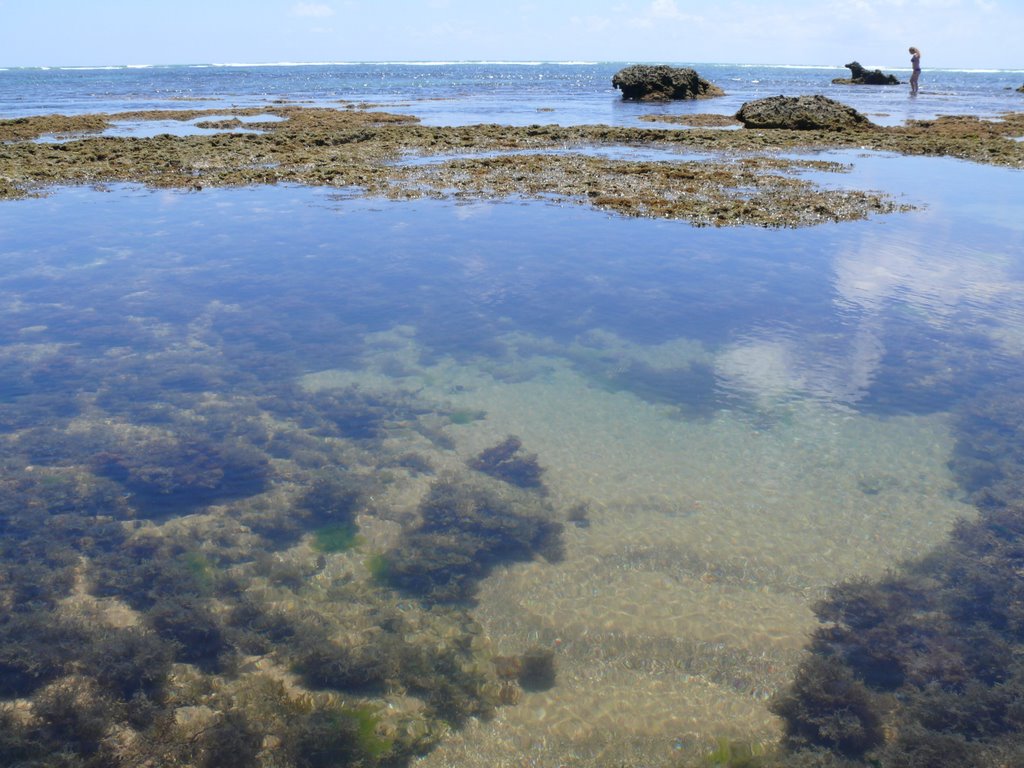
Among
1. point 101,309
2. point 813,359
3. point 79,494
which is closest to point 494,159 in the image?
point 101,309

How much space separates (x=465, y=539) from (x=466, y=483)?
1.01 meters

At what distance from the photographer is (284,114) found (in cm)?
4700

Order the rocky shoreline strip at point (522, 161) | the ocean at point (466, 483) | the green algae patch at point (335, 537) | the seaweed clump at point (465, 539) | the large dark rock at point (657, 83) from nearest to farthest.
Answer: the ocean at point (466, 483)
the seaweed clump at point (465, 539)
the green algae patch at point (335, 537)
the rocky shoreline strip at point (522, 161)
the large dark rock at point (657, 83)

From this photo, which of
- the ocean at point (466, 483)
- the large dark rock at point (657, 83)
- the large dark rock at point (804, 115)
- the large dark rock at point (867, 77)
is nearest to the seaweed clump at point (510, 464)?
the ocean at point (466, 483)

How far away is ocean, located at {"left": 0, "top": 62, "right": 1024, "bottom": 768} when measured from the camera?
5105mm

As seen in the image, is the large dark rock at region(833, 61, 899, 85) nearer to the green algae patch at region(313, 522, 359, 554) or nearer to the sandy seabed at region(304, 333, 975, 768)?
the sandy seabed at region(304, 333, 975, 768)

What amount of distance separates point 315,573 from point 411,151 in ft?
90.1

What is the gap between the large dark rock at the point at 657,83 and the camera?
64875 millimetres

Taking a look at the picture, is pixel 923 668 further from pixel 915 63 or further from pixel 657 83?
pixel 915 63

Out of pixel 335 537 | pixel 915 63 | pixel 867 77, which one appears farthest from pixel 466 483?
pixel 867 77

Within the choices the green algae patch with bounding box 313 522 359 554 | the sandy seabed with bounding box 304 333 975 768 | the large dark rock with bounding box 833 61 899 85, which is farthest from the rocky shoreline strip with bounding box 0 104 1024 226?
the large dark rock with bounding box 833 61 899 85

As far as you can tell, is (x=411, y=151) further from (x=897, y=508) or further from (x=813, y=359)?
(x=897, y=508)

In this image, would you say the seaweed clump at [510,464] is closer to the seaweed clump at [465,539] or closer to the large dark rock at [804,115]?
the seaweed clump at [465,539]

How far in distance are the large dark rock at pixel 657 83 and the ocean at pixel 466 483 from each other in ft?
180
